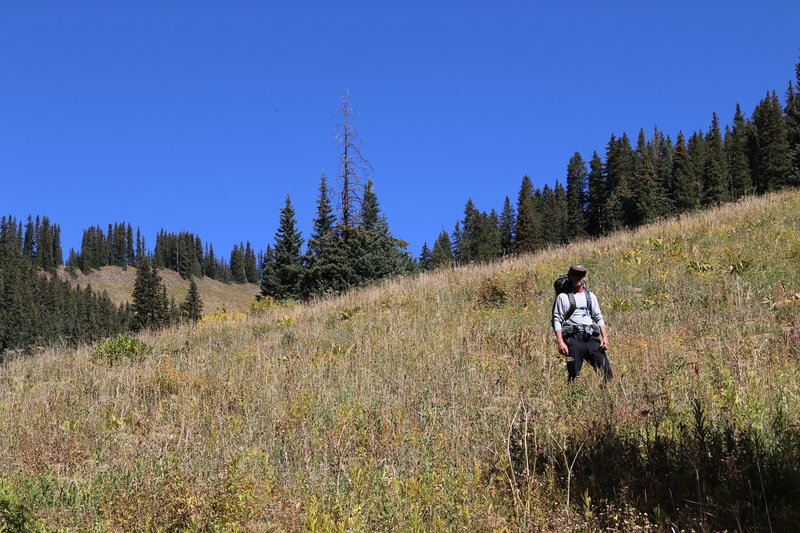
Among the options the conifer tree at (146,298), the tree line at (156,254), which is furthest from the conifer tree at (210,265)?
the conifer tree at (146,298)

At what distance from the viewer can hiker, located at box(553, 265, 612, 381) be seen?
6043 mm

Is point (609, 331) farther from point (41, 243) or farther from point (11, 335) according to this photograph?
point (41, 243)

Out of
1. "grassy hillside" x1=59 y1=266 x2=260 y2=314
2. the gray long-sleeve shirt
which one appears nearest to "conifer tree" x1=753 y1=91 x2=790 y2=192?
the gray long-sleeve shirt

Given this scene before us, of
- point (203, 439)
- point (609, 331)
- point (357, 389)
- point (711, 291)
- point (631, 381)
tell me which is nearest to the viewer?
point (203, 439)

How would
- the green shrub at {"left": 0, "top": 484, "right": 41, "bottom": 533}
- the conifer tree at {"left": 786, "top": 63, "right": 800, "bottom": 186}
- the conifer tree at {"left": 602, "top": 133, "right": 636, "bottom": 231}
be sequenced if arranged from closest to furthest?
the green shrub at {"left": 0, "top": 484, "right": 41, "bottom": 533} → the conifer tree at {"left": 786, "top": 63, "right": 800, "bottom": 186} → the conifer tree at {"left": 602, "top": 133, "right": 636, "bottom": 231}

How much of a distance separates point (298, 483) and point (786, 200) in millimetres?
16660

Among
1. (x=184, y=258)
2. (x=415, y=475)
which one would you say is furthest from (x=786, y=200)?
(x=184, y=258)

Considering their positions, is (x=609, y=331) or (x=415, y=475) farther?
(x=609, y=331)

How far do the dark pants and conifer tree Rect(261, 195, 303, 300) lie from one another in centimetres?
3424

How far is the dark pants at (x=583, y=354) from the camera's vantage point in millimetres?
5961

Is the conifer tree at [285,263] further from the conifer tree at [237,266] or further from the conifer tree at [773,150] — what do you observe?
the conifer tree at [237,266]

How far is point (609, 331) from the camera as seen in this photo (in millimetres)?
8227

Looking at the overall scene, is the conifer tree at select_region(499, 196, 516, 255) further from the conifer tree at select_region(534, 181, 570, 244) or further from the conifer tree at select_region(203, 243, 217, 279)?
the conifer tree at select_region(203, 243, 217, 279)

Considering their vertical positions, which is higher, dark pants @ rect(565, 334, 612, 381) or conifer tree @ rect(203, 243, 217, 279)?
conifer tree @ rect(203, 243, 217, 279)
